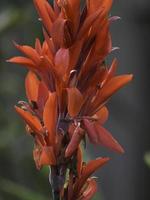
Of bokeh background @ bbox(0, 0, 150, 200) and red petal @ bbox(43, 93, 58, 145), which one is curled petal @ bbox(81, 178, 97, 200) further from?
bokeh background @ bbox(0, 0, 150, 200)

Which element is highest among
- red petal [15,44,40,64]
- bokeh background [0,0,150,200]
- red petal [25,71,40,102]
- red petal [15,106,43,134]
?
red petal [15,44,40,64]

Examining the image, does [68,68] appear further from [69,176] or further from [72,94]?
[69,176]

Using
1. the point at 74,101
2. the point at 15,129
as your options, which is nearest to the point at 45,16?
the point at 74,101

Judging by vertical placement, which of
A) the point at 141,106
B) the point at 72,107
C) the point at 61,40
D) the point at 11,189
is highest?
the point at 61,40

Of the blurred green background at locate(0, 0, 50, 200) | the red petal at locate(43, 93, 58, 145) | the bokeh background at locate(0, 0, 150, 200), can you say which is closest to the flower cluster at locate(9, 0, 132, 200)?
the red petal at locate(43, 93, 58, 145)

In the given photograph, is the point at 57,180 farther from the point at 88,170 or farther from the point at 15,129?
the point at 15,129

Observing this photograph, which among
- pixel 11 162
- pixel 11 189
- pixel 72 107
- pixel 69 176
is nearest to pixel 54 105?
pixel 72 107
